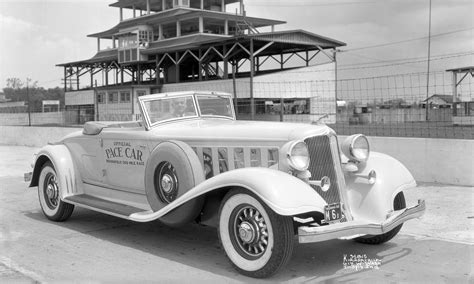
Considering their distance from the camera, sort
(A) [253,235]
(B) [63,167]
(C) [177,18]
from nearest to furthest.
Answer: (A) [253,235] → (B) [63,167] → (C) [177,18]

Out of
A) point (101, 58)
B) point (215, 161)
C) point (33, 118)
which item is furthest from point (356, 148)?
point (101, 58)

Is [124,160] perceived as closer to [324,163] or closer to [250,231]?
[250,231]

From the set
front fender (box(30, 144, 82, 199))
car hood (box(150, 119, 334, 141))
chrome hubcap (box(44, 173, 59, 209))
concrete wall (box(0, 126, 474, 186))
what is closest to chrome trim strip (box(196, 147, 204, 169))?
car hood (box(150, 119, 334, 141))

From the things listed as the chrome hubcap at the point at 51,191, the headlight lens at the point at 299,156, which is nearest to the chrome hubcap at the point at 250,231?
the headlight lens at the point at 299,156

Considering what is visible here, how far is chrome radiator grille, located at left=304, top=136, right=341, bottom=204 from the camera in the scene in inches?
195

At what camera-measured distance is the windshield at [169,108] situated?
20.9 ft

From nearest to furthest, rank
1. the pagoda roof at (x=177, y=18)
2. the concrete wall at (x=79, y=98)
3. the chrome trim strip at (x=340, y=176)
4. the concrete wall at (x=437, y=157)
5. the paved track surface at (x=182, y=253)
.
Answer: the paved track surface at (x=182, y=253), the chrome trim strip at (x=340, y=176), the concrete wall at (x=437, y=157), the pagoda roof at (x=177, y=18), the concrete wall at (x=79, y=98)

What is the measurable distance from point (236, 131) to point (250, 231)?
1210 mm

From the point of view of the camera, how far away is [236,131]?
210 inches

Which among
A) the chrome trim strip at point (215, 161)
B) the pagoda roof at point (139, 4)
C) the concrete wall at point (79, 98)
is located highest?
the pagoda roof at point (139, 4)

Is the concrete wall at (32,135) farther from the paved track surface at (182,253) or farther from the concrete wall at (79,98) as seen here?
the concrete wall at (79,98)

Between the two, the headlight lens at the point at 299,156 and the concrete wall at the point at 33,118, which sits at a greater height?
the concrete wall at the point at 33,118

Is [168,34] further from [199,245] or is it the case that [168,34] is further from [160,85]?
[199,245]

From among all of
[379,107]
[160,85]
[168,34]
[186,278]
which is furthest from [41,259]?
[168,34]
